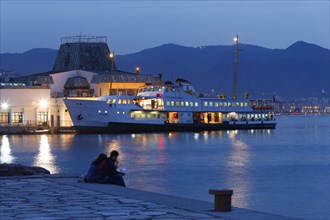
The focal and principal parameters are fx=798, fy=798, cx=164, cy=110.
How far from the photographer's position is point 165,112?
266 ft

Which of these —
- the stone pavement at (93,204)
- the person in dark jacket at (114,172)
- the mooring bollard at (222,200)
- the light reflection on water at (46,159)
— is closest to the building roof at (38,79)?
the light reflection on water at (46,159)

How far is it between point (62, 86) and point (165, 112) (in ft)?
50.2

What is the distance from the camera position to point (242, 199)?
23562 millimetres

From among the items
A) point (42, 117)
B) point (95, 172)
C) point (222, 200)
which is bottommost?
point (222, 200)

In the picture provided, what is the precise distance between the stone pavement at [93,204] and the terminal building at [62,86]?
62.0 meters

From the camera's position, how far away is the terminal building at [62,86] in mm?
78163

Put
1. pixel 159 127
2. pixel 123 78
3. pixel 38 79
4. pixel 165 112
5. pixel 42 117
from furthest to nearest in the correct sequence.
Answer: pixel 123 78, pixel 38 79, pixel 159 127, pixel 165 112, pixel 42 117

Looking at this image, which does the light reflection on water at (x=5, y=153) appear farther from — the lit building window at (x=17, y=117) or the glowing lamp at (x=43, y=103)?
the glowing lamp at (x=43, y=103)

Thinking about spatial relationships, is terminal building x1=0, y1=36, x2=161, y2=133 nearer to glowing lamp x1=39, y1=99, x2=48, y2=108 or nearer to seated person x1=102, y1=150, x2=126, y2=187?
glowing lamp x1=39, y1=99, x2=48, y2=108

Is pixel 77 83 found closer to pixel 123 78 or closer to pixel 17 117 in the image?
pixel 123 78

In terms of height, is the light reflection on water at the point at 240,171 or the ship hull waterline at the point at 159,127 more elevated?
the ship hull waterline at the point at 159,127

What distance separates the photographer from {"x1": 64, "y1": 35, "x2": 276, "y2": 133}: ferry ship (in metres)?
76.6

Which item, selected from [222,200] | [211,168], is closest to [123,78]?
[211,168]

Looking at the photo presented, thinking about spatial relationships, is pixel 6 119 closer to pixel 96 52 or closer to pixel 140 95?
pixel 140 95
